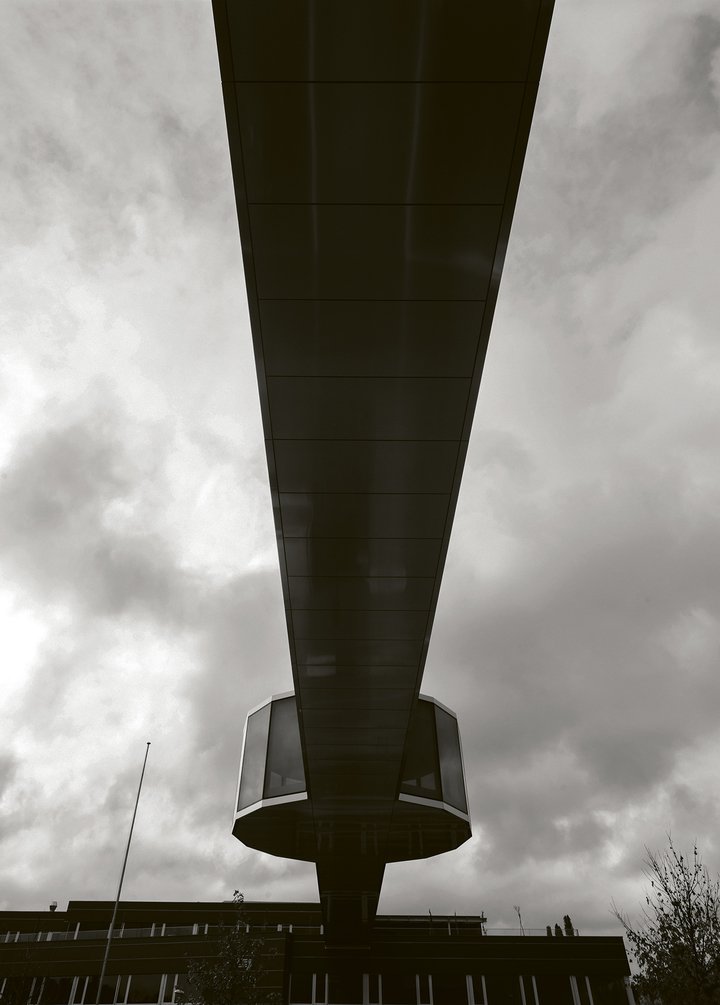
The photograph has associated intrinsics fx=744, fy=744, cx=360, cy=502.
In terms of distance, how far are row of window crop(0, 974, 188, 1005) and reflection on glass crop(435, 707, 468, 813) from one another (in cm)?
2096

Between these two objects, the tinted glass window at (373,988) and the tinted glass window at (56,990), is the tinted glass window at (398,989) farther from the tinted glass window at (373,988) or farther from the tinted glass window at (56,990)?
the tinted glass window at (56,990)

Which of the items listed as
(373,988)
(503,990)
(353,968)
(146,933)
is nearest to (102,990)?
(146,933)

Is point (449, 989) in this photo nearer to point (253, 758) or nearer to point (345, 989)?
point (345, 989)

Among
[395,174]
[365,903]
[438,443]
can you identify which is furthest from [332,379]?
[365,903]

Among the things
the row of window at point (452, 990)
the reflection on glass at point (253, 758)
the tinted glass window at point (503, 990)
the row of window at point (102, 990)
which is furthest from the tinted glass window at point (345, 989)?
the reflection on glass at point (253, 758)

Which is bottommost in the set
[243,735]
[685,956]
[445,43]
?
[685,956]

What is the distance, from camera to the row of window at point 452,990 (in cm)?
3791

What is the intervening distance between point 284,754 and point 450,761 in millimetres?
5697

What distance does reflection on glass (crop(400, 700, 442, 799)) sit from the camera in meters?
23.6

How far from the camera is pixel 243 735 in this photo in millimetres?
25969

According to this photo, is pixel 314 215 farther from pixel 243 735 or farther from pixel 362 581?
pixel 243 735

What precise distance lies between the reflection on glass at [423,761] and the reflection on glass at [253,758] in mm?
4719

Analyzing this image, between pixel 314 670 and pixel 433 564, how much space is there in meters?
3.43

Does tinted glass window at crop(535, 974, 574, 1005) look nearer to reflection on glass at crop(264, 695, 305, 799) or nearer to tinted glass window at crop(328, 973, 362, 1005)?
tinted glass window at crop(328, 973, 362, 1005)
